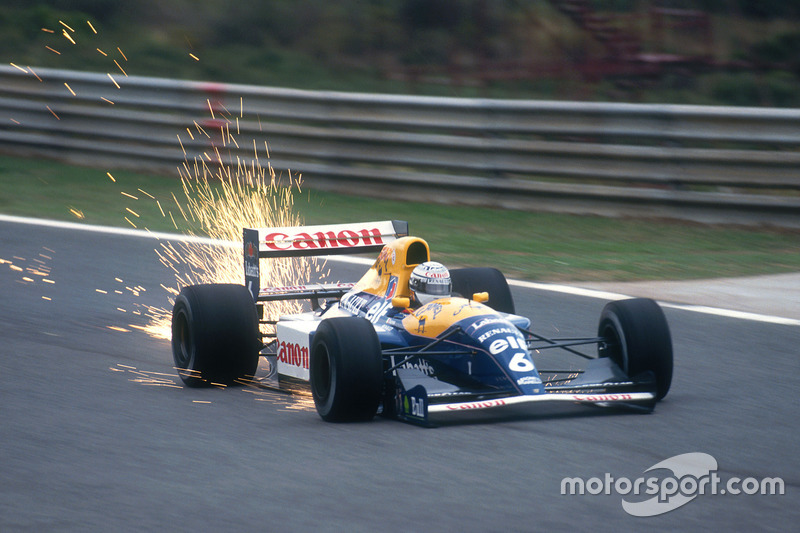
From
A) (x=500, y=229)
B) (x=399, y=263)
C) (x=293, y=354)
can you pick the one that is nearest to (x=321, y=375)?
(x=293, y=354)

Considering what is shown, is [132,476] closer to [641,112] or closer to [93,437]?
[93,437]

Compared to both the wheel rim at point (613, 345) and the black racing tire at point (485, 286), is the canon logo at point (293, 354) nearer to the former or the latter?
the black racing tire at point (485, 286)

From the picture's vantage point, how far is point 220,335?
6.86m

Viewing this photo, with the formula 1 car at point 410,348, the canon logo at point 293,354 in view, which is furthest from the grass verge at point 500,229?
the canon logo at point 293,354

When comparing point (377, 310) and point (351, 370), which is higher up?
point (377, 310)

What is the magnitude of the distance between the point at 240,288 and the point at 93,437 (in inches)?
56.7

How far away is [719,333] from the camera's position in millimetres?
8516

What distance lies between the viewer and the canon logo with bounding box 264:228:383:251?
7.75 m

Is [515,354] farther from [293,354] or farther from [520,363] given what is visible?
[293,354]

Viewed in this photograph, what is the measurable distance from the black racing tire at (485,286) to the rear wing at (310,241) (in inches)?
20.4

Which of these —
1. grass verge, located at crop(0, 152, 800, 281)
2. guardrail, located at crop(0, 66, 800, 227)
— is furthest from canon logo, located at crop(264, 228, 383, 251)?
guardrail, located at crop(0, 66, 800, 227)

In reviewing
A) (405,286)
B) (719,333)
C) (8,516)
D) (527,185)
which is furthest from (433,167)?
(8,516)

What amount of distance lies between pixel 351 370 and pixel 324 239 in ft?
7.02

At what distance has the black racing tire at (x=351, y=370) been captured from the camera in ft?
19.5
